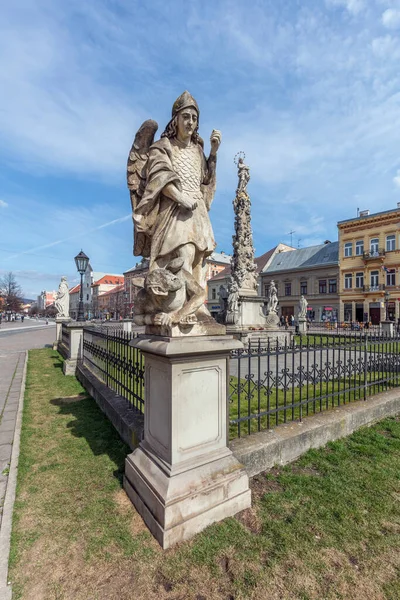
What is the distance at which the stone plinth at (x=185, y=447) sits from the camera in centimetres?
228

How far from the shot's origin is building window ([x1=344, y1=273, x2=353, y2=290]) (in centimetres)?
3453

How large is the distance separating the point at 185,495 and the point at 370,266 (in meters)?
36.4

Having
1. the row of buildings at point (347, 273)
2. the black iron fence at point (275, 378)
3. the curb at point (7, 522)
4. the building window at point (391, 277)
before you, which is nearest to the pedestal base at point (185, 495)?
the black iron fence at point (275, 378)

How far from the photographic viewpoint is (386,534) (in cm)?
231

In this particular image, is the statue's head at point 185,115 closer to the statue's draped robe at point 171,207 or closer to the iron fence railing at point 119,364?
the statue's draped robe at point 171,207

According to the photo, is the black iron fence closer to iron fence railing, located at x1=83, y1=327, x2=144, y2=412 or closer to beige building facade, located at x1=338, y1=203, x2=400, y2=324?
iron fence railing, located at x1=83, y1=327, x2=144, y2=412

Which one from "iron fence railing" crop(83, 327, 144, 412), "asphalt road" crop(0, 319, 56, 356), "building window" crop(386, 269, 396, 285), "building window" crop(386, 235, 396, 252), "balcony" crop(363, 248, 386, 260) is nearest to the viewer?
"iron fence railing" crop(83, 327, 144, 412)

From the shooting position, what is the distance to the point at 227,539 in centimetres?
223

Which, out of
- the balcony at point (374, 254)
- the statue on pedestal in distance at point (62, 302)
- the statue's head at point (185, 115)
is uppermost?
the balcony at point (374, 254)

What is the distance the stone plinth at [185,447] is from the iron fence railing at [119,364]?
942 mm

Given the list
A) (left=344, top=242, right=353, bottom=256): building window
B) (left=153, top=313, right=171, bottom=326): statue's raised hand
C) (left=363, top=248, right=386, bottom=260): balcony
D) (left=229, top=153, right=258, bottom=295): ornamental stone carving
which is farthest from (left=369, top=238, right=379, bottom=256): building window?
(left=153, top=313, right=171, bottom=326): statue's raised hand

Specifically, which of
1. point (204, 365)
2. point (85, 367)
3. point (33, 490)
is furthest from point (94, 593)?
point (85, 367)

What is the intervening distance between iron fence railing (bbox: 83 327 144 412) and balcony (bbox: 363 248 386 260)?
110 ft

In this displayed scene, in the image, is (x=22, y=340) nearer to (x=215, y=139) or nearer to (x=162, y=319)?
(x=162, y=319)
